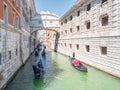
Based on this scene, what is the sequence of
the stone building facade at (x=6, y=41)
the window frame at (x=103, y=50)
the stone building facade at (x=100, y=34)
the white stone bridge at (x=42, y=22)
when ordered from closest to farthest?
the stone building facade at (x=6, y=41)
the stone building facade at (x=100, y=34)
the window frame at (x=103, y=50)
the white stone bridge at (x=42, y=22)

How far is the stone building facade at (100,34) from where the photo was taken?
34.7ft

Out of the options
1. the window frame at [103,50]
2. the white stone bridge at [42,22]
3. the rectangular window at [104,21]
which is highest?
the white stone bridge at [42,22]

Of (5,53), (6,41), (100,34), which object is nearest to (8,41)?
(6,41)

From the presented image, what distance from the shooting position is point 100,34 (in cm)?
1267

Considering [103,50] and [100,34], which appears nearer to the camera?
[103,50]

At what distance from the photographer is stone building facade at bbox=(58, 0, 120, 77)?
1057 centimetres

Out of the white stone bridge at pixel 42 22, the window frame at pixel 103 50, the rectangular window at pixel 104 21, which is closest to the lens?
the rectangular window at pixel 104 21

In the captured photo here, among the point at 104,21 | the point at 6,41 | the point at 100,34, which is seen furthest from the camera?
the point at 100,34

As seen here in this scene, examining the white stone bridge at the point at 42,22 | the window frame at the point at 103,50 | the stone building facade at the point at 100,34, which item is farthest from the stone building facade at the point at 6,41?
the white stone bridge at the point at 42,22

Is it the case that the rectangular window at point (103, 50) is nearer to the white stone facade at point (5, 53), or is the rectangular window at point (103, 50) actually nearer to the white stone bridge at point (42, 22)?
the white stone facade at point (5, 53)

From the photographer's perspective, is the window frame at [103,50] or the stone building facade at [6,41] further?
the window frame at [103,50]

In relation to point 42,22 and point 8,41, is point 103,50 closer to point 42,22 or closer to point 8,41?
point 8,41

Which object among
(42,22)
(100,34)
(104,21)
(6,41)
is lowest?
(6,41)

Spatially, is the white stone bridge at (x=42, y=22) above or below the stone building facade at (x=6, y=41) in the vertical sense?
above
